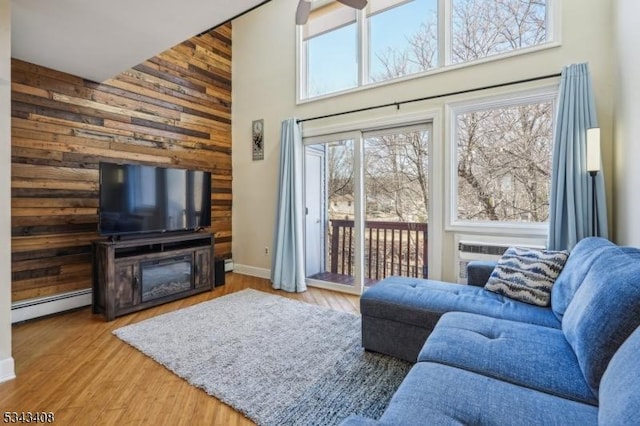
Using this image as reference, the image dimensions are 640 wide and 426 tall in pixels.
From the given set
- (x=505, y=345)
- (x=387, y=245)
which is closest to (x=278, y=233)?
(x=387, y=245)

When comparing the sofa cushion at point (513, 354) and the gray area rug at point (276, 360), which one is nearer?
the sofa cushion at point (513, 354)

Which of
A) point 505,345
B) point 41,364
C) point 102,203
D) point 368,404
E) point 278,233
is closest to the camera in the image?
point 505,345

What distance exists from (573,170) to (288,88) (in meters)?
3.34

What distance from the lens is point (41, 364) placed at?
2.20 metres

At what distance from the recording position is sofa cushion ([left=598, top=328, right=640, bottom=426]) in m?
0.75

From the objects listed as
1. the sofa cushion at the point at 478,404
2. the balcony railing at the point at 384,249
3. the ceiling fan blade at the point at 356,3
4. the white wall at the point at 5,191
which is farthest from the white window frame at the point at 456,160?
the white wall at the point at 5,191

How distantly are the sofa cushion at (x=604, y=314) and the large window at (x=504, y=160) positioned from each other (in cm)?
170

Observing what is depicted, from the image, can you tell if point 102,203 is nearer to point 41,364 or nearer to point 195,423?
point 41,364

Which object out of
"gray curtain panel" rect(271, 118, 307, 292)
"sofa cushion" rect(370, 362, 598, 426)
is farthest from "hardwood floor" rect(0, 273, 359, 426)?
"gray curtain panel" rect(271, 118, 307, 292)

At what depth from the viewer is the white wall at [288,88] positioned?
264 centimetres

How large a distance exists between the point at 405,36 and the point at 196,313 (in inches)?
146

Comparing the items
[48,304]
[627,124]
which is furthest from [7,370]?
[627,124]

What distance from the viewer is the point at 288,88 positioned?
4.39 metres

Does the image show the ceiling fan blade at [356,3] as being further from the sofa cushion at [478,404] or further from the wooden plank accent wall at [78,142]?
the wooden plank accent wall at [78,142]
